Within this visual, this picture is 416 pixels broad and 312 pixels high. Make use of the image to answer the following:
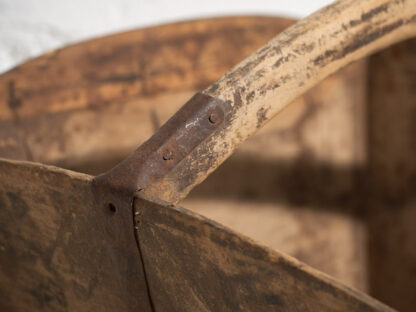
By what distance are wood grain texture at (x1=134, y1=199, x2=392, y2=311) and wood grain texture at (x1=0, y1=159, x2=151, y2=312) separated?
3 cm

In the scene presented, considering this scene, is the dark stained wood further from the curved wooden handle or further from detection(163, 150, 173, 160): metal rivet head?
detection(163, 150, 173, 160): metal rivet head

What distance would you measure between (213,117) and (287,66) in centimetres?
13

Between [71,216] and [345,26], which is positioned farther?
[345,26]

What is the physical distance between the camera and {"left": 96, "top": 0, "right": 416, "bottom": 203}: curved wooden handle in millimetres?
652

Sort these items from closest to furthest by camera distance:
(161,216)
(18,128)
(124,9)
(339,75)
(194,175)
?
1. (161,216)
2. (194,175)
3. (18,128)
4. (339,75)
5. (124,9)

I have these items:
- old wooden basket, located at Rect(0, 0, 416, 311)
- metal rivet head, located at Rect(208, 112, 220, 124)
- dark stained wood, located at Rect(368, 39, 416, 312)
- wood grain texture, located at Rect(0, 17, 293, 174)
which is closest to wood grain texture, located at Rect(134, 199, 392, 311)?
old wooden basket, located at Rect(0, 0, 416, 311)

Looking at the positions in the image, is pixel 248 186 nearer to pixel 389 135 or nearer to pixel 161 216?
pixel 389 135

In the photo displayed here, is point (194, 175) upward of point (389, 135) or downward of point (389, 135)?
upward

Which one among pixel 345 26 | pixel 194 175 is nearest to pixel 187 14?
pixel 345 26

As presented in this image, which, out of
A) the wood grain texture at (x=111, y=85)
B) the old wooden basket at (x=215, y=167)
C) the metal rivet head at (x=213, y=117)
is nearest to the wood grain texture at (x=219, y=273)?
the old wooden basket at (x=215, y=167)

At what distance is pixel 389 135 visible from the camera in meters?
1.44

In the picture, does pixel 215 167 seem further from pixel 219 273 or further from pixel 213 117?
pixel 219 273

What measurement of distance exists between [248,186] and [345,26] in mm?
693

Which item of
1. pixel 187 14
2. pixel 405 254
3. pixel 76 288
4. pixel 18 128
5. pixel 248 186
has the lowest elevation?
pixel 405 254
